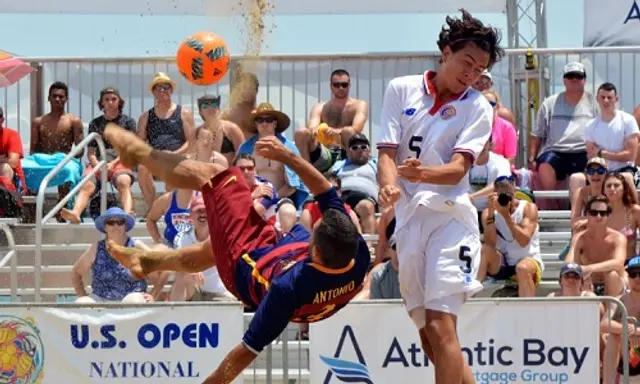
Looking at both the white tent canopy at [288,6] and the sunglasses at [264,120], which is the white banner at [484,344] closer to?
the sunglasses at [264,120]

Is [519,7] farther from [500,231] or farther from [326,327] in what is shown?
[326,327]

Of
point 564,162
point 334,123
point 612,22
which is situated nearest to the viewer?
point 564,162

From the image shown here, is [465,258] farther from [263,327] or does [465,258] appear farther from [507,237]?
[507,237]

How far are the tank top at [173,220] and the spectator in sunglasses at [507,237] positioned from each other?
261 cm

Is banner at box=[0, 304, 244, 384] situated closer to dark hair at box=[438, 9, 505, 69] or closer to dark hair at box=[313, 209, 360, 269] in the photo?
dark hair at box=[313, 209, 360, 269]

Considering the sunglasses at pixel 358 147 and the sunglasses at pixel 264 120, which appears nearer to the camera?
the sunglasses at pixel 358 147

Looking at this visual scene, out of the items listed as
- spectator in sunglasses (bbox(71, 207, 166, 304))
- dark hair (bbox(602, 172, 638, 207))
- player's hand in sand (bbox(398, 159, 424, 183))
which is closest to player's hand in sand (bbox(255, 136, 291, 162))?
player's hand in sand (bbox(398, 159, 424, 183))

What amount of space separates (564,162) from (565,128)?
33 cm

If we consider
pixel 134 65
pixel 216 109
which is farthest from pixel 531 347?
pixel 134 65

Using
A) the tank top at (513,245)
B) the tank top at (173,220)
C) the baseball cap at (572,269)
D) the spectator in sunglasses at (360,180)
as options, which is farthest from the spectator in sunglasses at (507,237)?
the tank top at (173,220)

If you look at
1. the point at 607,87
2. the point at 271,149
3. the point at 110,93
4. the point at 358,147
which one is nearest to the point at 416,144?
the point at 271,149

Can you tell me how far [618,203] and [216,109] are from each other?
13.3ft

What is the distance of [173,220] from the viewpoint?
1291 cm

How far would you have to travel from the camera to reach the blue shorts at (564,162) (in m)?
14.1
